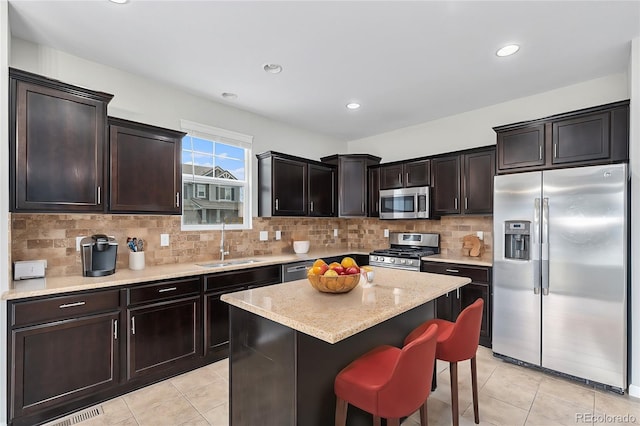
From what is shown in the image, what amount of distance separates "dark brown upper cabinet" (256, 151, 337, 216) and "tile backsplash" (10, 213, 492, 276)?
0.34 m

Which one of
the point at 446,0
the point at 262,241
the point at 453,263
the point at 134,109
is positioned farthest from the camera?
the point at 262,241

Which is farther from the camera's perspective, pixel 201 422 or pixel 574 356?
pixel 574 356

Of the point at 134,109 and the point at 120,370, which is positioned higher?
the point at 134,109

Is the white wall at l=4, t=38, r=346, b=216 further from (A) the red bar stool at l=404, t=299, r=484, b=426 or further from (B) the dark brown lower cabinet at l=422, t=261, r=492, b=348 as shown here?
(A) the red bar stool at l=404, t=299, r=484, b=426

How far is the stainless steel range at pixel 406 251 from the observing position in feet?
13.2

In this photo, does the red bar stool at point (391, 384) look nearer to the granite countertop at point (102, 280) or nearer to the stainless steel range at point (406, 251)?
the granite countertop at point (102, 280)

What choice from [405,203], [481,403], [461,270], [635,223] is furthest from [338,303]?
[405,203]

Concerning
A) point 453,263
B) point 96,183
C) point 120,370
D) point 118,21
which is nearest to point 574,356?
point 453,263

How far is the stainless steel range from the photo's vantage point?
4.04 m

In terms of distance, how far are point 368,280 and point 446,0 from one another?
74.8 inches

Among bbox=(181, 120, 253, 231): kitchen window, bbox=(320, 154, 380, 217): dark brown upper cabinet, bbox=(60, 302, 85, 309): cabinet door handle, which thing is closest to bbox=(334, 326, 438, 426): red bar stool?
bbox=(60, 302, 85, 309): cabinet door handle

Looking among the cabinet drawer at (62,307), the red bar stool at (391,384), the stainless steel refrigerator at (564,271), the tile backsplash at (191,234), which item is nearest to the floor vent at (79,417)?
the cabinet drawer at (62,307)

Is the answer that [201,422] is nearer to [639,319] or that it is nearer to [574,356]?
[574,356]

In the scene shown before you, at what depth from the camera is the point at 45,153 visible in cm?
227
